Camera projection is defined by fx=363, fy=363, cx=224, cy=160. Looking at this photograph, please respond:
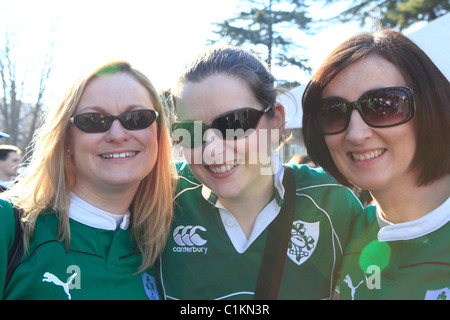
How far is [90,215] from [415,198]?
1739mm

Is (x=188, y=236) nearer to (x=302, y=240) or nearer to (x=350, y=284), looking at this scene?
(x=302, y=240)

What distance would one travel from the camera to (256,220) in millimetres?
2129

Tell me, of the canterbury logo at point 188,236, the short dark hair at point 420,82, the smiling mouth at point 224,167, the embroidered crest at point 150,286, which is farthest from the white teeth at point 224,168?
the embroidered crest at point 150,286

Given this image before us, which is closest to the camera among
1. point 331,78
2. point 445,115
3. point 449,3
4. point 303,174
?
point 445,115

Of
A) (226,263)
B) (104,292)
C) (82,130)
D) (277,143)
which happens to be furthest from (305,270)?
(82,130)

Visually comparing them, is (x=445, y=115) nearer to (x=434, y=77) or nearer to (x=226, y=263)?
(x=434, y=77)

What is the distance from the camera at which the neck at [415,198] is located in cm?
179

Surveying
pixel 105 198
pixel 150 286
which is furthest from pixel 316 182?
pixel 105 198

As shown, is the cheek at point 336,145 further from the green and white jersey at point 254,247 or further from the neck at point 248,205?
the neck at point 248,205

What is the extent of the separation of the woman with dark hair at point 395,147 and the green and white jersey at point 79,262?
1.20 metres

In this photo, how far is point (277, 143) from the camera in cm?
235

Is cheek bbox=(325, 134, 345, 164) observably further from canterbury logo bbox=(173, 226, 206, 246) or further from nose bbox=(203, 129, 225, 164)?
canterbury logo bbox=(173, 226, 206, 246)

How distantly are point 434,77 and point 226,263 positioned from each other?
4.60 ft

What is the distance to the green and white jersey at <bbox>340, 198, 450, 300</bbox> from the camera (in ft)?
5.39
